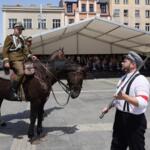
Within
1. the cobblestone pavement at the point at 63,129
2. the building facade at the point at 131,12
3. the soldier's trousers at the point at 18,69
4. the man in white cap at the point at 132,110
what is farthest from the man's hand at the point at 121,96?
the building facade at the point at 131,12

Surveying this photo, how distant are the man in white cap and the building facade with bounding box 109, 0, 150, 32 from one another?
89.6 m

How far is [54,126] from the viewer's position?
9.80 meters

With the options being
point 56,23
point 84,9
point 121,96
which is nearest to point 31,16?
point 56,23

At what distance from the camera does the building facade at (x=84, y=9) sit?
3605 inches

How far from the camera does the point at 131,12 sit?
9431 centimetres

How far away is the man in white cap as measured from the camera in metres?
5.06

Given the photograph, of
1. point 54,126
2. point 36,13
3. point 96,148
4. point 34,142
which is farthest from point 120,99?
point 36,13

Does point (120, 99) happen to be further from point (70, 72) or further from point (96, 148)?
point (70, 72)

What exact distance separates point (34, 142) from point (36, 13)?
7763 cm

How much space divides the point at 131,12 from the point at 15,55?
8792 cm

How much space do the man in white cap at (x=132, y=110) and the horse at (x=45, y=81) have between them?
3.17 m

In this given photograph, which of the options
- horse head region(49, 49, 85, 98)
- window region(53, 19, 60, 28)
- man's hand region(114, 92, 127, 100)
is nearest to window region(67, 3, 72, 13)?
window region(53, 19, 60, 28)

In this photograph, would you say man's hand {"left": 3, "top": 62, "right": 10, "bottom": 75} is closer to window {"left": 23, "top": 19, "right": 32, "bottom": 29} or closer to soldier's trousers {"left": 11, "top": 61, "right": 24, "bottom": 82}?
soldier's trousers {"left": 11, "top": 61, "right": 24, "bottom": 82}

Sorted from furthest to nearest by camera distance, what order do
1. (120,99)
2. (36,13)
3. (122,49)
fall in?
1. (36,13)
2. (122,49)
3. (120,99)
